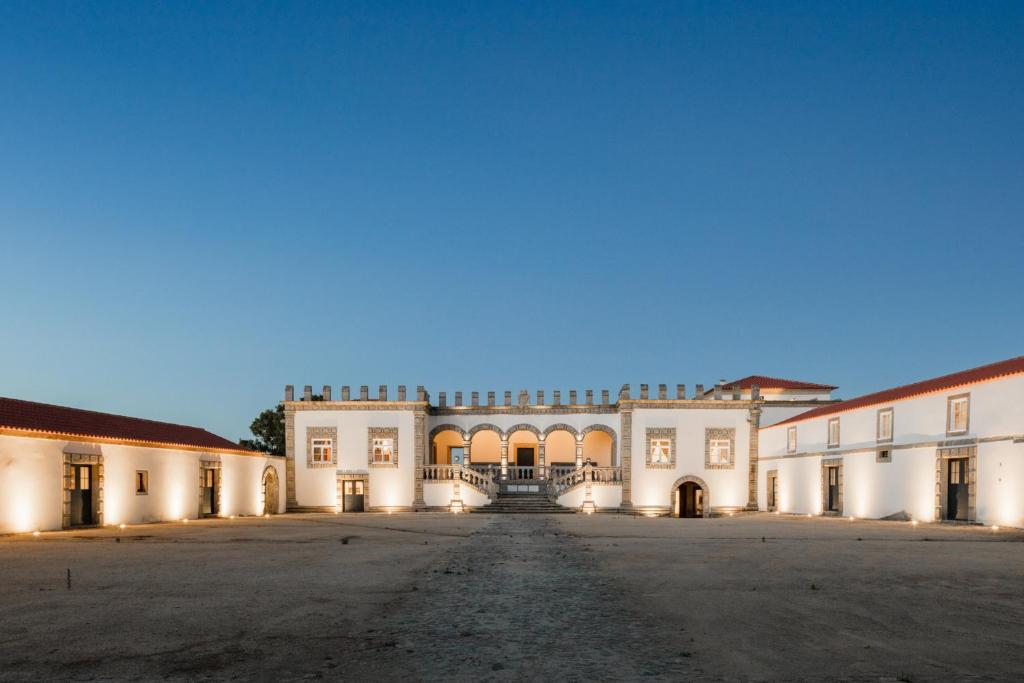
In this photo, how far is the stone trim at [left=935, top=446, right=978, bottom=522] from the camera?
20656mm

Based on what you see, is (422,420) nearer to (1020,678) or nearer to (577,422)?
(577,422)

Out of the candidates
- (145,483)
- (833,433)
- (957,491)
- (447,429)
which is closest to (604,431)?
(447,429)

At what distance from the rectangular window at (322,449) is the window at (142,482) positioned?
9558 mm

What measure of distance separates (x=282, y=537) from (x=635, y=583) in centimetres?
1142

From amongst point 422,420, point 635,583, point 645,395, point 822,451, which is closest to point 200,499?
point 422,420

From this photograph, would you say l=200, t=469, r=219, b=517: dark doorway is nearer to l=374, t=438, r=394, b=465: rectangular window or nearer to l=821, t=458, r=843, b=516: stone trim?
l=374, t=438, r=394, b=465: rectangular window

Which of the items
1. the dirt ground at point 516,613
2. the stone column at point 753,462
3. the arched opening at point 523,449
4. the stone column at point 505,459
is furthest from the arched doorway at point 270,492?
the stone column at point 753,462

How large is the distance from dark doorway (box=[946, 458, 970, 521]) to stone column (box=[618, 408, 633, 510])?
523 inches

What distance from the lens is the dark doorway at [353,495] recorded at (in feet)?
110

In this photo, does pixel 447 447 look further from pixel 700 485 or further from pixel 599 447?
pixel 700 485

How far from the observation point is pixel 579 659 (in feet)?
18.0

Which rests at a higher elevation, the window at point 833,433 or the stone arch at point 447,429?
the window at point 833,433

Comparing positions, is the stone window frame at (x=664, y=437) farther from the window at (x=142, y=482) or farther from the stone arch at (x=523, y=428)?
the window at (x=142, y=482)

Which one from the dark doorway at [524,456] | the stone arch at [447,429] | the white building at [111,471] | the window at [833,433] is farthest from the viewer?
the dark doorway at [524,456]
